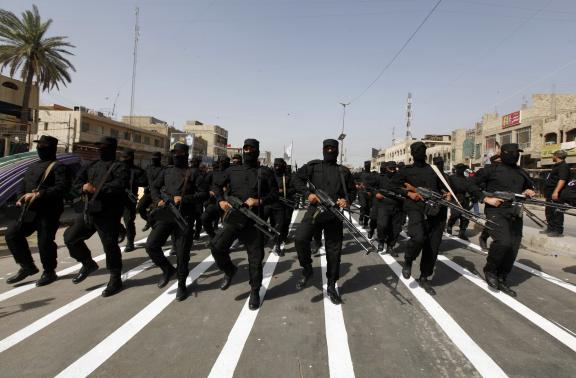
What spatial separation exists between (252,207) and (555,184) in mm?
7306

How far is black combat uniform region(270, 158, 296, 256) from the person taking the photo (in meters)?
6.51

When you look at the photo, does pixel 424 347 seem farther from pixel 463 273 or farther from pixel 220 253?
pixel 463 273

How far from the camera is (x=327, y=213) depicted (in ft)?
13.0

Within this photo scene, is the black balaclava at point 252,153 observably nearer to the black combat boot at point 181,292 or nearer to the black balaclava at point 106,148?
the black combat boot at point 181,292

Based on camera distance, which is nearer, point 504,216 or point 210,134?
point 504,216

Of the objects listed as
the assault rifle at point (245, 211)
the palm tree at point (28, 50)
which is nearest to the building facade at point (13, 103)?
the palm tree at point (28, 50)

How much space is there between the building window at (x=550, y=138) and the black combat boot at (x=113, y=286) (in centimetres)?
3605

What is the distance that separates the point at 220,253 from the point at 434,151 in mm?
61178

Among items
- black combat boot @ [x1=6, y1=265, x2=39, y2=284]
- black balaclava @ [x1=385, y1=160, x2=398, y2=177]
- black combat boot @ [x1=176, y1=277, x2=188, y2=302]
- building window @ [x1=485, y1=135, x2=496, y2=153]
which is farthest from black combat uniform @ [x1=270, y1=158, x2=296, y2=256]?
building window @ [x1=485, y1=135, x2=496, y2=153]

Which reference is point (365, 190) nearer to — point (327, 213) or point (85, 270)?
point (327, 213)

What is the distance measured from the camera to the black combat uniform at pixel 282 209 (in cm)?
651

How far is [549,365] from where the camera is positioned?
257 cm

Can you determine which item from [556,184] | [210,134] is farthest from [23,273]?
[210,134]

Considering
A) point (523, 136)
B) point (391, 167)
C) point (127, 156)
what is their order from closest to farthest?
1. point (127, 156)
2. point (391, 167)
3. point (523, 136)
